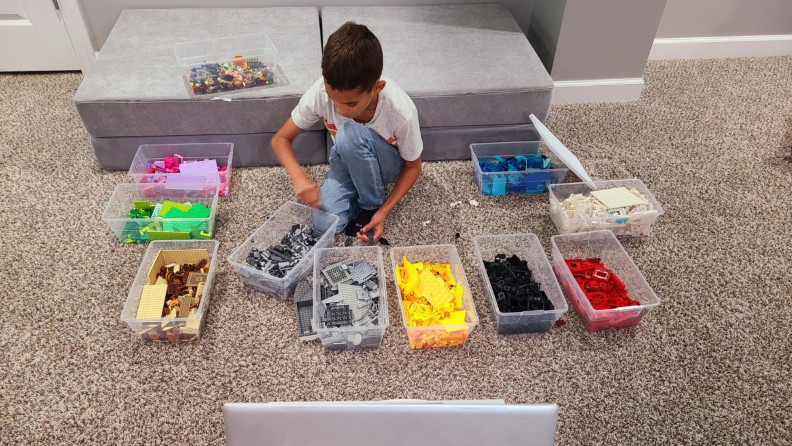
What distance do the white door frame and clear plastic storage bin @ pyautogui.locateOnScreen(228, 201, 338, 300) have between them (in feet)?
4.99

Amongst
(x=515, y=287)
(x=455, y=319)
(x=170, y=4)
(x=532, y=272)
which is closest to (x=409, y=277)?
(x=455, y=319)

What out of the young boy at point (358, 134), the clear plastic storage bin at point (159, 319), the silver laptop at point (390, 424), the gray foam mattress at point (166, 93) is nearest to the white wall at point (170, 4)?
the gray foam mattress at point (166, 93)

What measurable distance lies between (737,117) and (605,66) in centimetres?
71

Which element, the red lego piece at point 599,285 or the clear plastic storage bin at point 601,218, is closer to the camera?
the red lego piece at point 599,285

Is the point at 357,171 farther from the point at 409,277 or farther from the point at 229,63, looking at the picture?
the point at 229,63

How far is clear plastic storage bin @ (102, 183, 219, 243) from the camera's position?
179cm

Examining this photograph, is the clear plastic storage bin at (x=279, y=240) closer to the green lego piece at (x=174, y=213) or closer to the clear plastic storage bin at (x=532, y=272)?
the green lego piece at (x=174, y=213)

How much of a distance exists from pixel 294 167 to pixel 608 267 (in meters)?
1.15

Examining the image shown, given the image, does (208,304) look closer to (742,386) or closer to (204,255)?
(204,255)

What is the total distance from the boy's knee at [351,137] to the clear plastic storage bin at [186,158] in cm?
57

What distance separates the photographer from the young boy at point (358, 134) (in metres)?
1.44

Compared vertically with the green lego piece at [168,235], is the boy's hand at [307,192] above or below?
above

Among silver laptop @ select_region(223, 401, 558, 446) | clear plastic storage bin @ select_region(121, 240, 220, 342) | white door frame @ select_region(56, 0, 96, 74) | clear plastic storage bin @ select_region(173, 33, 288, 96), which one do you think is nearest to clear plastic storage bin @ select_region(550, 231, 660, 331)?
silver laptop @ select_region(223, 401, 558, 446)

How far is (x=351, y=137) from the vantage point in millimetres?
1728
